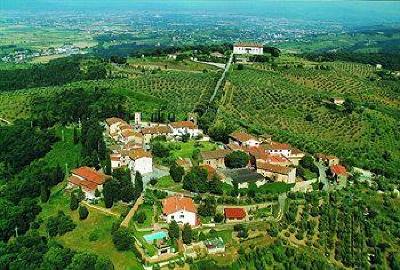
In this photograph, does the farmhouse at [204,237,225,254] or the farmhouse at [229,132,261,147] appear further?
the farmhouse at [229,132,261,147]

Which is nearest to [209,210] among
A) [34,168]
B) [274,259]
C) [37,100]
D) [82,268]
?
[274,259]

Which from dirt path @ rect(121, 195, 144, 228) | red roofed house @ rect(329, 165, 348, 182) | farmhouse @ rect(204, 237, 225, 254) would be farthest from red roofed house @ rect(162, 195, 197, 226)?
red roofed house @ rect(329, 165, 348, 182)

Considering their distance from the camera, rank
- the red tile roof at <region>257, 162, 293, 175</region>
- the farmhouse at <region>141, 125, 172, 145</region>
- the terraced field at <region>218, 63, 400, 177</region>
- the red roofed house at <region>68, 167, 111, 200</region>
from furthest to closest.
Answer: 1. the terraced field at <region>218, 63, 400, 177</region>
2. the farmhouse at <region>141, 125, 172, 145</region>
3. the red tile roof at <region>257, 162, 293, 175</region>
4. the red roofed house at <region>68, 167, 111, 200</region>

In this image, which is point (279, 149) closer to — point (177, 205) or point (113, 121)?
point (177, 205)

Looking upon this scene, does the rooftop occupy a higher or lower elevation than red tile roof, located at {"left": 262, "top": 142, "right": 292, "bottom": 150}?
higher

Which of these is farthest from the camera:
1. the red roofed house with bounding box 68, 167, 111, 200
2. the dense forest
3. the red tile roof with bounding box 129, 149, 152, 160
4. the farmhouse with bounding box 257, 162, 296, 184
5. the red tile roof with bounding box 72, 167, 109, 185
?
the dense forest

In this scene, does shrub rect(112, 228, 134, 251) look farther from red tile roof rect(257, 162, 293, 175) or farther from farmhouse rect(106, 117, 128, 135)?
farmhouse rect(106, 117, 128, 135)

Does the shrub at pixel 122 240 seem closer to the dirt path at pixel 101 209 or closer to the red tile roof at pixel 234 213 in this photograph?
the dirt path at pixel 101 209
